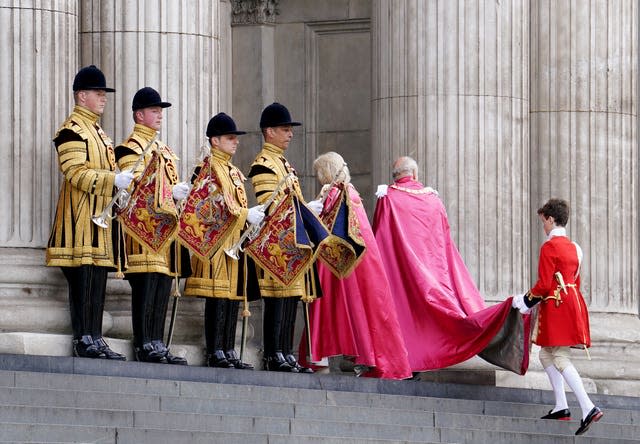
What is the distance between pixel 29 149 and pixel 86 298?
4.94ft

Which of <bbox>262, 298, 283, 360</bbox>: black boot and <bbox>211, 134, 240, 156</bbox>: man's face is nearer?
<bbox>211, 134, 240, 156</bbox>: man's face

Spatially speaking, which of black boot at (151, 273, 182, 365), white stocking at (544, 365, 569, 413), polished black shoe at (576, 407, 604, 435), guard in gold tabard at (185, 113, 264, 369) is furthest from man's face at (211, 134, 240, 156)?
polished black shoe at (576, 407, 604, 435)

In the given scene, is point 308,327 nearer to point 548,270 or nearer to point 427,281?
point 427,281

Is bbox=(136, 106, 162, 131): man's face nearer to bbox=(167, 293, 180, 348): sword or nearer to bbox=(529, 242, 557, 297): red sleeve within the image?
bbox=(167, 293, 180, 348): sword

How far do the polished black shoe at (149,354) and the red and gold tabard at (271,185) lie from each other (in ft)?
5.46

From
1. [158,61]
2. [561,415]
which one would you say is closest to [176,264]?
[158,61]

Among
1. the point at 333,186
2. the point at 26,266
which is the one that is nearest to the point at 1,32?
the point at 26,266

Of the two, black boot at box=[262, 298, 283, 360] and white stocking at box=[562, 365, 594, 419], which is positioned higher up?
black boot at box=[262, 298, 283, 360]

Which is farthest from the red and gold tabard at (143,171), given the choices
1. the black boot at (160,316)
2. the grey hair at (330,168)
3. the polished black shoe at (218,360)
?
the grey hair at (330,168)

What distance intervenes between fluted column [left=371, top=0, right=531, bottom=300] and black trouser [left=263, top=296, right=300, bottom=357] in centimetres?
302

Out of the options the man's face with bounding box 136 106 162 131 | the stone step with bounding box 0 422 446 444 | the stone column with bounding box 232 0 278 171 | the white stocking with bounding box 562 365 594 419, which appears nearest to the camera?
the stone step with bounding box 0 422 446 444

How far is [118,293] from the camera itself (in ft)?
75.0

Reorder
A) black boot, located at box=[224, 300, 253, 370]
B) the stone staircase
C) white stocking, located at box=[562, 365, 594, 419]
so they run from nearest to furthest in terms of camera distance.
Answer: the stone staircase, white stocking, located at box=[562, 365, 594, 419], black boot, located at box=[224, 300, 253, 370]

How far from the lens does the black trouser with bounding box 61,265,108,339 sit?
2105 centimetres
